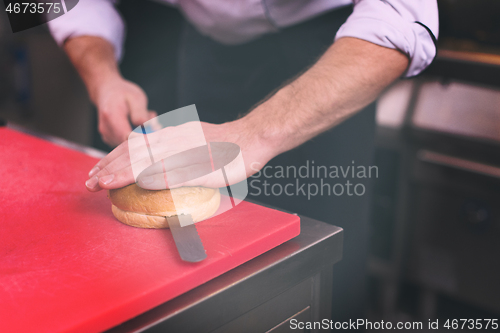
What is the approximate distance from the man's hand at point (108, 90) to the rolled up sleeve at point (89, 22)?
19mm

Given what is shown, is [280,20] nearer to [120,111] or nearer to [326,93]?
[326,93]

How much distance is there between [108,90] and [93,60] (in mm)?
168

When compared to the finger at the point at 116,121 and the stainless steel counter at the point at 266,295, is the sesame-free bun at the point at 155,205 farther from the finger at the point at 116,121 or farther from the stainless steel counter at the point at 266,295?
the finger at the point at 116,121

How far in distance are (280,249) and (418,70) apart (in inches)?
19.8

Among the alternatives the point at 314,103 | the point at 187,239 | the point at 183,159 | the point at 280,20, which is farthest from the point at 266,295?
the point at 280,20

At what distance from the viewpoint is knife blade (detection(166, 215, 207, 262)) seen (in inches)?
19.8

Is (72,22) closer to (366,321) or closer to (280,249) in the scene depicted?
(280,249)

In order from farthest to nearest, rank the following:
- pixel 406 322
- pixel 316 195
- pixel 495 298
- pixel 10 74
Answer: pixel 10 74
pixel 406 322
pixel 495 298
pixel 316 195

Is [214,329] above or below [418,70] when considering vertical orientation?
below

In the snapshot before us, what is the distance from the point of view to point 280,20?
0.98 m

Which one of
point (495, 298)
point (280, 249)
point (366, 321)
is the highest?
point (280, 249)

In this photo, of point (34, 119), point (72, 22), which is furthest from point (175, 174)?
point (34, 119)

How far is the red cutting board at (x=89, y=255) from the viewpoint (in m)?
0.44

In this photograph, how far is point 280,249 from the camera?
0.60 meters
